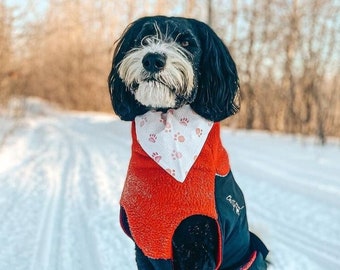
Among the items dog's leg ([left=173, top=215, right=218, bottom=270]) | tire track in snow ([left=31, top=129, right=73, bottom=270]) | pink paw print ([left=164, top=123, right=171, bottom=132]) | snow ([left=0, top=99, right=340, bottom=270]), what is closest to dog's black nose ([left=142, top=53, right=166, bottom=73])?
pink paw print ([left=164, top=123, right=171, bottom=132])

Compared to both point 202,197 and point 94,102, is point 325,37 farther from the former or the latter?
point 94,102

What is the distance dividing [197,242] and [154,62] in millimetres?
851

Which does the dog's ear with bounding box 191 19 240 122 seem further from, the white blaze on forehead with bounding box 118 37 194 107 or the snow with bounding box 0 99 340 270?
the snow with bounding box 0 99 340 270

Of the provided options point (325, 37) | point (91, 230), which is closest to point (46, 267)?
point (91, 230)

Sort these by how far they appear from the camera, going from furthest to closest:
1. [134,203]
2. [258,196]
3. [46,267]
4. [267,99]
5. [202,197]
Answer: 1. [267,99]
2. [258,196]
3. [46,267]
4. [134,203]
5. [202,197]

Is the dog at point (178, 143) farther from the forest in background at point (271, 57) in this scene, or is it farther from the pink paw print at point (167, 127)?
the forest in background at point (271, 57)

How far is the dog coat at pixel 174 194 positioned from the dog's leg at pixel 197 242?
40 millimetres

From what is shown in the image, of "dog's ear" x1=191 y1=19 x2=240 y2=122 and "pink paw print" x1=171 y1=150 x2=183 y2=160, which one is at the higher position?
"dog's ear" x1=191 y1=19 x2=240 y2=122

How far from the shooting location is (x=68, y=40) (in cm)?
4181

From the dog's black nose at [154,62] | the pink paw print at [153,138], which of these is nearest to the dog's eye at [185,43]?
the dog's black nose at [154,62]

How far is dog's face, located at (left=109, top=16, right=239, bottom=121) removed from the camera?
2.06 metres

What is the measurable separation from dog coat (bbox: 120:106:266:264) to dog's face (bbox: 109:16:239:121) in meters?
0.11

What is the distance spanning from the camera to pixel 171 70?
6.70 ft

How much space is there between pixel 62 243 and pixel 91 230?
1.64ft
